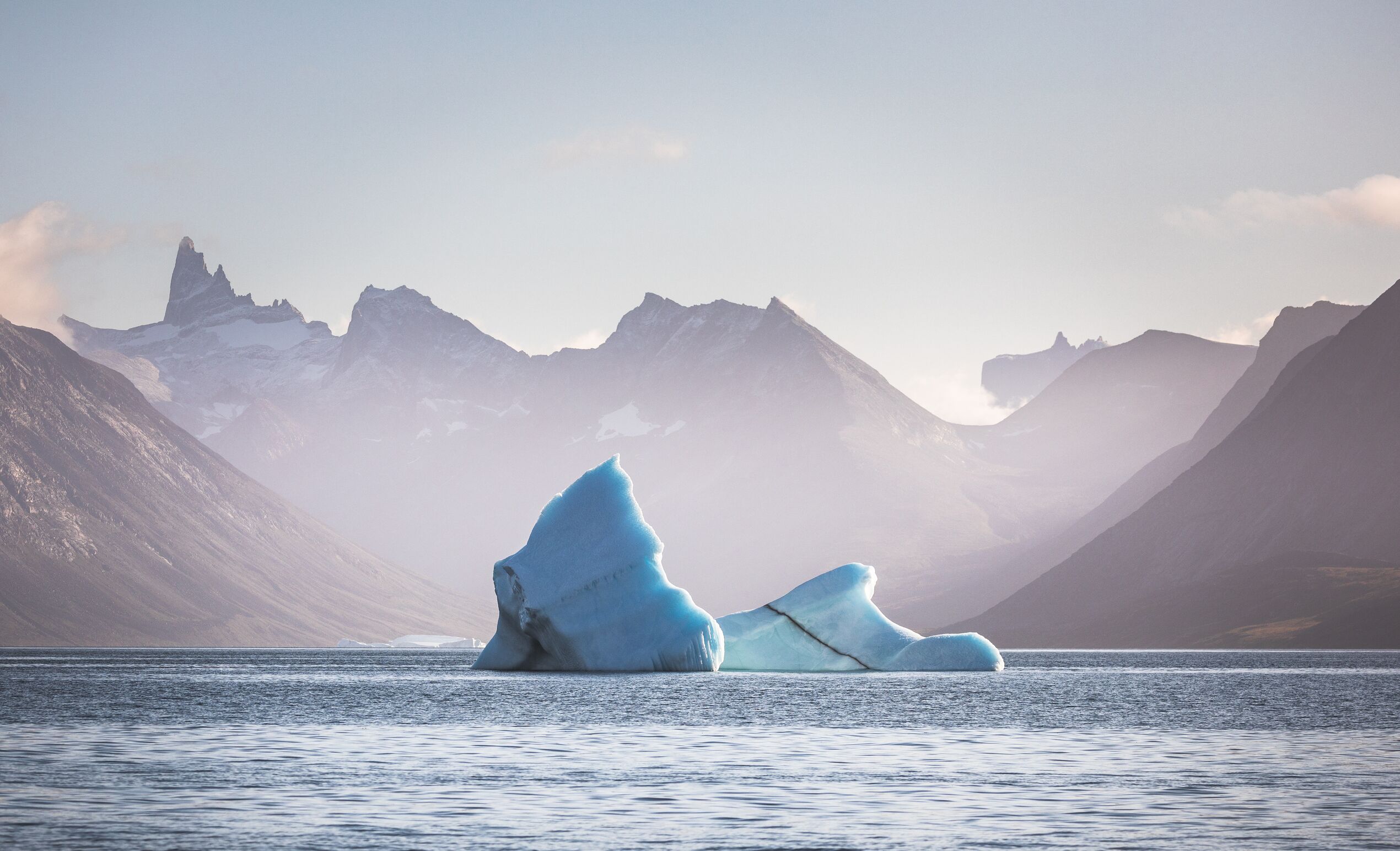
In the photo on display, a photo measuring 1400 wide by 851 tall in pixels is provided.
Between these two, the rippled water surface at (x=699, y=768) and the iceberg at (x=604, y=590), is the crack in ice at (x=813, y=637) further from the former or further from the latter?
the rippled water surface at (x=699, y=768)

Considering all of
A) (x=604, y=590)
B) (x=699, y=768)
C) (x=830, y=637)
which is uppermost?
(x=604, y=590)

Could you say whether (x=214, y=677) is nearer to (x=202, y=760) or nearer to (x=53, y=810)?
(x=202, y=760)

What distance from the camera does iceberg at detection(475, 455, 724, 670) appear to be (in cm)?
8825

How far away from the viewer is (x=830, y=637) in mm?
98625

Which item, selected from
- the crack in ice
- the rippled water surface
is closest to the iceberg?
the crack in ice

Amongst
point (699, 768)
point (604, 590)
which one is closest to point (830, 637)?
point (604, 590)

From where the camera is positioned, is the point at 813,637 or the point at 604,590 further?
the point at 813,637

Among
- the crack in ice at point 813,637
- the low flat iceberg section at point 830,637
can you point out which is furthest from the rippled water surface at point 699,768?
the crack in ice at point 813,637

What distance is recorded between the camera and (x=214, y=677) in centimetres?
10975

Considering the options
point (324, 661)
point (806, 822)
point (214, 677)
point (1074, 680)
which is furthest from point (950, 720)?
point (324, 661)

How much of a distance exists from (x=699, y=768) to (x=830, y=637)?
58.7 m

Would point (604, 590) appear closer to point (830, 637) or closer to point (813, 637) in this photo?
point (813, 637)

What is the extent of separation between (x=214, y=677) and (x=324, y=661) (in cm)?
7268

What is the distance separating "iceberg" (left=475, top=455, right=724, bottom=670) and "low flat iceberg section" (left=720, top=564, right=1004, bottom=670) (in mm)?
6098
